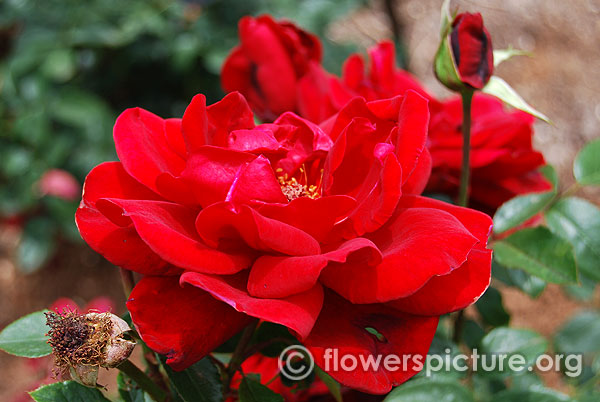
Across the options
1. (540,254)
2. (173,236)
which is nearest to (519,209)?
(540,254)

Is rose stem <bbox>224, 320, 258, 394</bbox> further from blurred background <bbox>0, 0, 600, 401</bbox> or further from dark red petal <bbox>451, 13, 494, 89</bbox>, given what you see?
blurred background <bbox>0, 0, 600, 401</bbox>

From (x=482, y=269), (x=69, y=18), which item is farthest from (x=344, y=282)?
(x=69, y=18)

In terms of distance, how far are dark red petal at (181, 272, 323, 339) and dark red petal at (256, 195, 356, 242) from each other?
1.7 inches

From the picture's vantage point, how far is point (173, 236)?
15.6 inches

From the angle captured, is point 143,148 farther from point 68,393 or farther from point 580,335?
point 580,335

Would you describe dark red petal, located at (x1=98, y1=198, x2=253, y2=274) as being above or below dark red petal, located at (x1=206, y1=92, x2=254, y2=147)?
below

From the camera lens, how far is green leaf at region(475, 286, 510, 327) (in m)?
0.71

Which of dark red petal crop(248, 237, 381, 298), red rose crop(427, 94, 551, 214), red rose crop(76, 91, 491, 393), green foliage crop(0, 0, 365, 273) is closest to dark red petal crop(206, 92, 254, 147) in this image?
red rose crop(76, 91, 491, 393)

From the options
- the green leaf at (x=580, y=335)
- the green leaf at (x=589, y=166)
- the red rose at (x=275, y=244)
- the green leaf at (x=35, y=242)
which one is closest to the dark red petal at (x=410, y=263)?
the red rose at (x=275, y=244)

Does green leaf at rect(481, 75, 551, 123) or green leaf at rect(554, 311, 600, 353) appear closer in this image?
green leaf at rect(481, 75, 551, 123)

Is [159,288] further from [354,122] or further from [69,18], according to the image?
[69,18]

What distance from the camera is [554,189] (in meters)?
0.66

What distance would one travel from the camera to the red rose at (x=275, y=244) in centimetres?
39

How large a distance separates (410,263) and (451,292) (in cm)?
4
